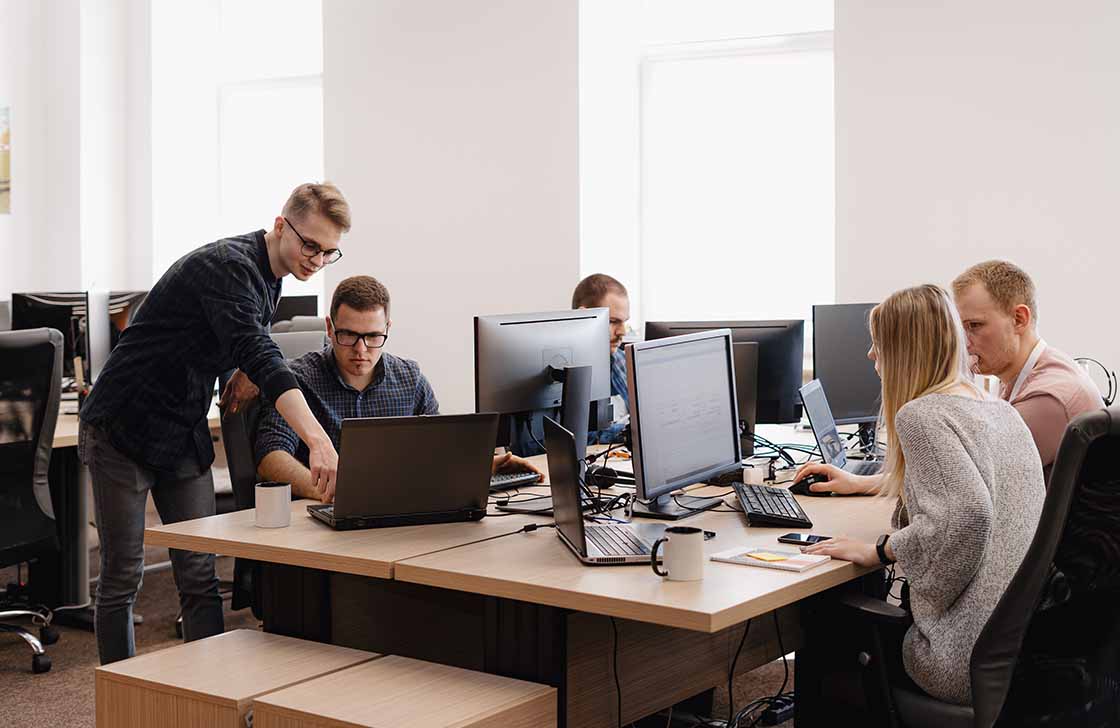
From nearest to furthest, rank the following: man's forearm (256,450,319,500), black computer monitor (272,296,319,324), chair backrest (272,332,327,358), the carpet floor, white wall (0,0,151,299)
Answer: man's forearm (256,450,319,500) < the carpet floor < chair backrest (272,332,327,358) < black computer monitor (272,296,319,324) < white wall (0,0,151,299)

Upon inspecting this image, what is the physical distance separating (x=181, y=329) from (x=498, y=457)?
89cm

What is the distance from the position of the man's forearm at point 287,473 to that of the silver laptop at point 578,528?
0.75m

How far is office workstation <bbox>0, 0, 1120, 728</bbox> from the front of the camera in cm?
210

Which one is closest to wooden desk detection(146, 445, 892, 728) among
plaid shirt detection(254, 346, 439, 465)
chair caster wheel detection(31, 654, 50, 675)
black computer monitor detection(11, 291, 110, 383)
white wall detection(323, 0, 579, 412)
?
plaid shirt detection(254, 346, 439, 465)

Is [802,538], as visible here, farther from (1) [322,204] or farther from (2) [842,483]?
(1) [322,204]

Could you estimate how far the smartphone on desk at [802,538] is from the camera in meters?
2.37

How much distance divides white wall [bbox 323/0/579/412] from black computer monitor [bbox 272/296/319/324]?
2.34ft

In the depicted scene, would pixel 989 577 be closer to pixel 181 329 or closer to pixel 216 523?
pixel 216 523

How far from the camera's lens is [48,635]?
3990mm

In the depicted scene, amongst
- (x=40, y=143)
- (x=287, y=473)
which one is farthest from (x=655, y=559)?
(x=40, y=143)

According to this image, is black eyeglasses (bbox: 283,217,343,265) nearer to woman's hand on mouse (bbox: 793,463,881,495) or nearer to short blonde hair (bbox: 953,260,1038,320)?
woman's hand on mouse (bbox: 793,463,881,495)

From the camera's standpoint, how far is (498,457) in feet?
10.5

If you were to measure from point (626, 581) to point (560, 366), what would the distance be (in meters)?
1.06

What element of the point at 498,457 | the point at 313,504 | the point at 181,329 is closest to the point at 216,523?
the point at 313,504
